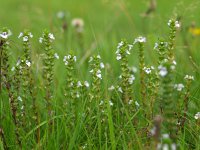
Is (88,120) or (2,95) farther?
(2,95)

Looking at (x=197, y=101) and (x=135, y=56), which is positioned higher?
(x=135, y=56)

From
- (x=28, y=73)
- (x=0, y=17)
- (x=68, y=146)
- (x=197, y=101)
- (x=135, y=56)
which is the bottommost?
(x=68, y=146)

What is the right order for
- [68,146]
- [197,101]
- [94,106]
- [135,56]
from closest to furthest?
1. [68,146]
2. [94,106]
3. [197,101]
4. [135,56]

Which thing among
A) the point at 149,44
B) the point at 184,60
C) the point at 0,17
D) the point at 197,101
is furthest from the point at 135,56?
the point at 0,17

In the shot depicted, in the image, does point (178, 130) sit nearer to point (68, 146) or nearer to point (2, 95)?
point (68, 146)

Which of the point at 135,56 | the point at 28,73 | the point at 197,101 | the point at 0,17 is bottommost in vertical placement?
the point at 197,101

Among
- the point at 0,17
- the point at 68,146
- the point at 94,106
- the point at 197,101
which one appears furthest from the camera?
the point at 0,17

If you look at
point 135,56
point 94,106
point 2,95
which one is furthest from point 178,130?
point 135,56

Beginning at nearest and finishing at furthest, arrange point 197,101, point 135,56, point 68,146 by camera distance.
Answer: point 68,146 < point 197,101 < point 135,56

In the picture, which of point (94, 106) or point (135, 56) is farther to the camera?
point (135, 56)

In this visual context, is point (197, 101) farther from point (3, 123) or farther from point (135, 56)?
point (135, 56)
